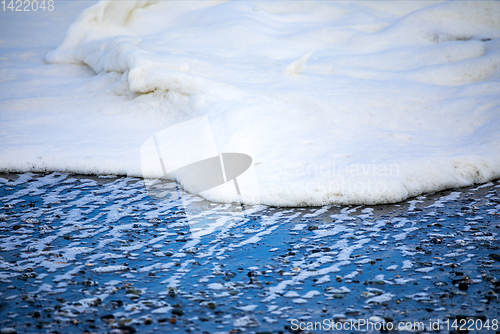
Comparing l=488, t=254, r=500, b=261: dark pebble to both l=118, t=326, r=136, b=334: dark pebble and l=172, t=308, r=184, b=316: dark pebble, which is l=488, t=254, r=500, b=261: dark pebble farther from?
l=118, t=326, r=136, b=334: dark pebble

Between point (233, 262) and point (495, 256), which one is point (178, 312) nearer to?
point (233, 262)

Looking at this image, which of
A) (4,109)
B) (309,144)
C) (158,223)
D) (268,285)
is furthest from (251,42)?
(268,285)

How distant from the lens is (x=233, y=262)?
5605 millimetres

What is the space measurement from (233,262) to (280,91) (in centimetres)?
625

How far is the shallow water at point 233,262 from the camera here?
14.7ft

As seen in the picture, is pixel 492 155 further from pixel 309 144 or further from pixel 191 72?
pixel 191 72

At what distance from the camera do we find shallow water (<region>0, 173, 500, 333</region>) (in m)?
4.47

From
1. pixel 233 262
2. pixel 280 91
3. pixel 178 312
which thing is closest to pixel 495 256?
pixel 233 262

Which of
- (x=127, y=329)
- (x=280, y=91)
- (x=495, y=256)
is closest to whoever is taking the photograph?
(x=127, y=329)

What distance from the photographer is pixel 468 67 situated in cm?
1255

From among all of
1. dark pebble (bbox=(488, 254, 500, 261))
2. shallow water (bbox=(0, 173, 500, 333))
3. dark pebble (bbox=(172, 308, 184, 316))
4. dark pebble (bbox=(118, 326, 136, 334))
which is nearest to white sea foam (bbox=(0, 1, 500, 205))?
shallow water (bbox=(0, 173, 500, 333))

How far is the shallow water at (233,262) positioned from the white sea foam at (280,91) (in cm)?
83

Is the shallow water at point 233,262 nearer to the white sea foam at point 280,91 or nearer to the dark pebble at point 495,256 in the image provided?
the dark pebble at point 495,256

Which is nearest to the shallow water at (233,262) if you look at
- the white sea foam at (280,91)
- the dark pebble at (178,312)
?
the dark pebble at (178,312)
